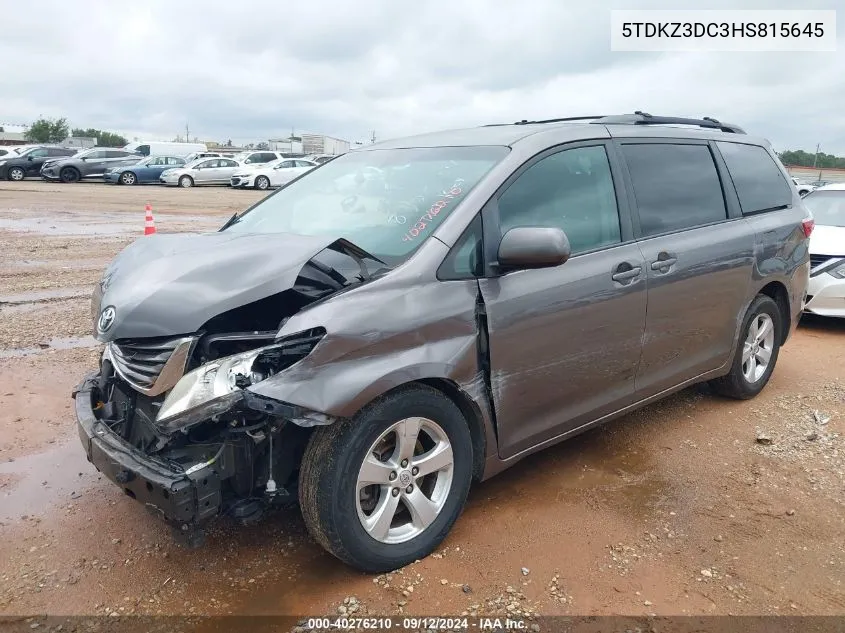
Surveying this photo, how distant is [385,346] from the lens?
275 cm

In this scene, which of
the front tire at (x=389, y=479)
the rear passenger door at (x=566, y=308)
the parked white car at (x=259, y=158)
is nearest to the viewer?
the front tire at (x=389, y=479)

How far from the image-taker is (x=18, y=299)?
7344 millimetres

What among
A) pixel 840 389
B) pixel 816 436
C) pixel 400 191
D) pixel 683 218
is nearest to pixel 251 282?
pixel 400 191

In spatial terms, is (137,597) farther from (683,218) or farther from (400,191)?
(683,218)

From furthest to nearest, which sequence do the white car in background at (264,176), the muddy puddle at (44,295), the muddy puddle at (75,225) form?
the white car in background at (264,176) → the muddy puddle at (75,225) → the muddy puddle at (44,295)

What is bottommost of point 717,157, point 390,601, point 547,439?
point 390,601

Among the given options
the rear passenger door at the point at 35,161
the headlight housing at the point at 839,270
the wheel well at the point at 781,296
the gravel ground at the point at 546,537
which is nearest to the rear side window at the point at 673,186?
the wheel well at the point at 781,296

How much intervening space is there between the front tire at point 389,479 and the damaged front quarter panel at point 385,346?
11 cm

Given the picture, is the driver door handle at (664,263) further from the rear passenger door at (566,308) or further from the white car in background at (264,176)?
the white car in background at (264,176)

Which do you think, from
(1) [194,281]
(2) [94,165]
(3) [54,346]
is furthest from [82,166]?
(1) [194,281]

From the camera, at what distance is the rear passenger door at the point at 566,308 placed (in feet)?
10.4

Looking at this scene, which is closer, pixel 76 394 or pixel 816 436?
pixel 76 394

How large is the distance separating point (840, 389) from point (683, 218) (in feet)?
7.65

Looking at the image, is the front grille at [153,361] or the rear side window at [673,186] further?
the rear side window at [673,186]
